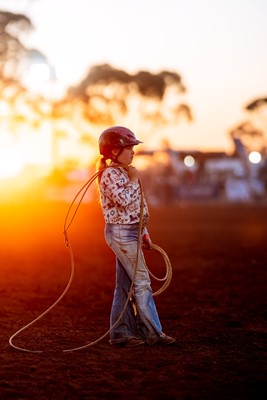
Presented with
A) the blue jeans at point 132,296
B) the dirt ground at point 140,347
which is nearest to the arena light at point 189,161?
the dirt ground at point 140,347

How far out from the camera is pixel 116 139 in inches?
288

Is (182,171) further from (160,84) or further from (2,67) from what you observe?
(2,67)

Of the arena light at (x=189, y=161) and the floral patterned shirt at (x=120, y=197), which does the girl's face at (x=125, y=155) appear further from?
the arena light at (x=189, y=161)

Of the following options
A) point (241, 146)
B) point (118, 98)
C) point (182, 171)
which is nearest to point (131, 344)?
point (241, 146)

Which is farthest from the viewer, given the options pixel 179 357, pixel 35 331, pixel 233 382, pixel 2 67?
pixel 2 67

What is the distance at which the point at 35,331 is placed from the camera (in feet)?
26.9

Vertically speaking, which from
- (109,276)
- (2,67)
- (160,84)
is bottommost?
(109,276)

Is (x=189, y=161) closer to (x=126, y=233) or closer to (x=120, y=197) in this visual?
(x=126, y=233)

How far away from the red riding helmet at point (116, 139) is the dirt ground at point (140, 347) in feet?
5.60

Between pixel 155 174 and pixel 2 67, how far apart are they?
15702mm

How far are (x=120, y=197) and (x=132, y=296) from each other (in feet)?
2.91

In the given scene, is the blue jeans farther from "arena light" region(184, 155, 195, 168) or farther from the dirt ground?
"arena light" region(184, 155, 195, 168)

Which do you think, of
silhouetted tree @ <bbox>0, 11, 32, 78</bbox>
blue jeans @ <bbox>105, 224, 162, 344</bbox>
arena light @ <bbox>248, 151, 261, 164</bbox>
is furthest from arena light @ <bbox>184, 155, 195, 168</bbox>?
blue jeans @ <bbox>105, 224, 162, 344</bbox>

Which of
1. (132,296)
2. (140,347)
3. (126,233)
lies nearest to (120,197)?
(126,233)
